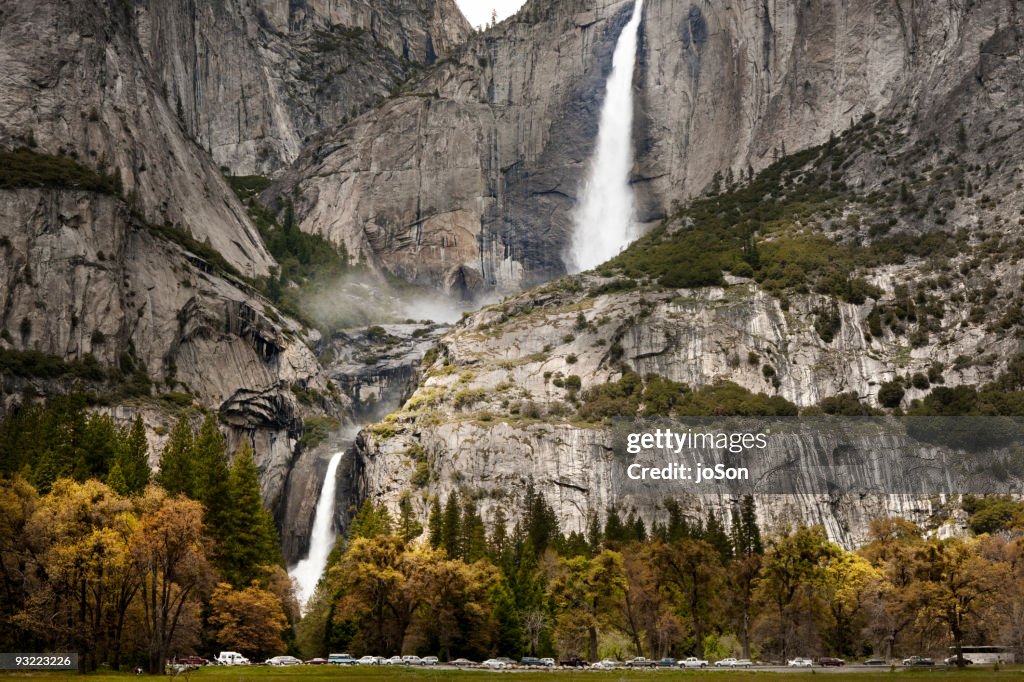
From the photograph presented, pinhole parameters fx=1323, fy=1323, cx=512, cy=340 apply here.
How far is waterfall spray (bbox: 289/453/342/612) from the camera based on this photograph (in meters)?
144

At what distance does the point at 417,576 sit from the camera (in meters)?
96.7

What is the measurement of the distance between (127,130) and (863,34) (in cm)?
10037

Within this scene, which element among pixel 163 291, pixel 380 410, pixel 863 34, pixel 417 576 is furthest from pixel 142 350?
pixel 863 34

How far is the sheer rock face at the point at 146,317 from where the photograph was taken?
475 ft

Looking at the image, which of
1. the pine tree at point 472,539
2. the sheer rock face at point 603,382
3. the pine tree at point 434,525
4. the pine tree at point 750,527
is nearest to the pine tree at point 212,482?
the pine tree at point 434,525

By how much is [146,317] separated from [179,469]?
5416 cm

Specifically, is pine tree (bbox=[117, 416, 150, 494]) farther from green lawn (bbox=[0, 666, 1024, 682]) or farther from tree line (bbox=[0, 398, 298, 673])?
green lawn (bbox=[0, 666, 1024, 682])

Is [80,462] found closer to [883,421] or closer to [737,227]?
[883,421]

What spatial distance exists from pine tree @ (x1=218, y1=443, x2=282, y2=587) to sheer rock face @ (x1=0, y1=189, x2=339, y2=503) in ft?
104

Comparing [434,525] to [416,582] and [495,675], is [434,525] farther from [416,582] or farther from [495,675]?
[495,675]

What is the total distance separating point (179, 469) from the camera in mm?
107375

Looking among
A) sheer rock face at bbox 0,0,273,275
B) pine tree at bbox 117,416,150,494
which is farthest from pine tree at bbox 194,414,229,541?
sheer rock face at bbox 0,0,273,275

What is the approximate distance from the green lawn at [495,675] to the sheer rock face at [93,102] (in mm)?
101870

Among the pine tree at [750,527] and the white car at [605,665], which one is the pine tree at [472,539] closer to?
the white car at [605,665]
